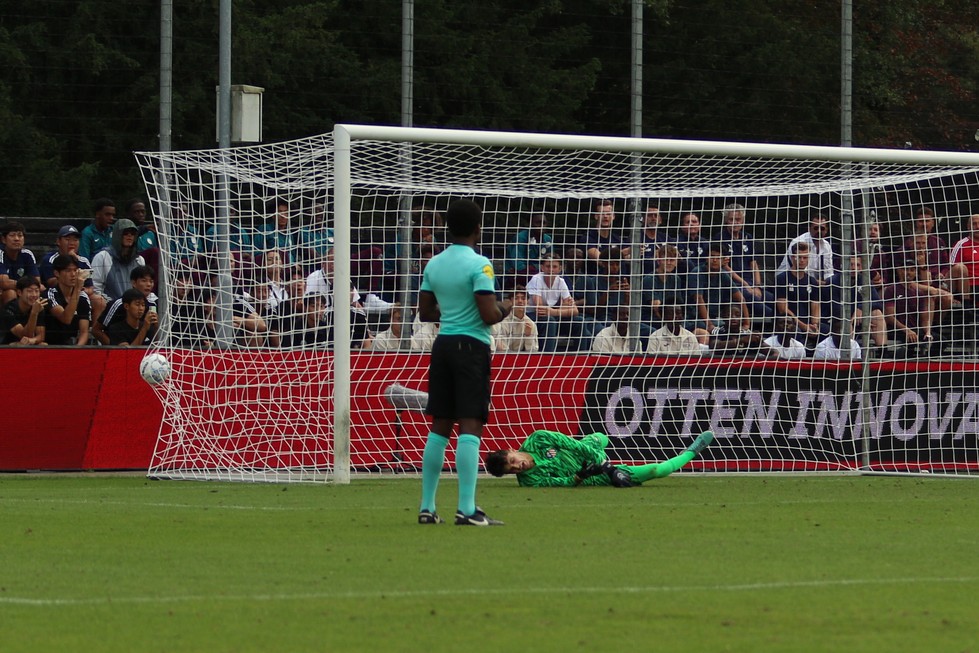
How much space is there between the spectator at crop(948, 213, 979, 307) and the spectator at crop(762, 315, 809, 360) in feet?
5.37

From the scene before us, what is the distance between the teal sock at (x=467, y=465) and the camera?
36.0 feet

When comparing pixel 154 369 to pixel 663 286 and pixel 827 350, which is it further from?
pixel 827 350

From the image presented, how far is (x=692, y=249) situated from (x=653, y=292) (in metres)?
0.60

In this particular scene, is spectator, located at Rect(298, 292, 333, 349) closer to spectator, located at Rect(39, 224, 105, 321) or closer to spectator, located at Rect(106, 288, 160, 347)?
spectator, located at Rect(106, 288, 160, 347)

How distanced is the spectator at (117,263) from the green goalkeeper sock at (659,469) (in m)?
6.67

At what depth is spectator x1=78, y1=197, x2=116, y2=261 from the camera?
64.8 feet

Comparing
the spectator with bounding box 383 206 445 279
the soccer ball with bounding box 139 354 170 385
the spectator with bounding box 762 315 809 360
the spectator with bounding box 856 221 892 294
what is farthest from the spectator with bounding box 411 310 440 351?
the spectator with bounding box 856 221 892 294

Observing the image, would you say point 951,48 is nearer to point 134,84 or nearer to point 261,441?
point 134,84

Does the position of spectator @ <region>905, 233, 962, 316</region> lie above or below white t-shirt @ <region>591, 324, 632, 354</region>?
above

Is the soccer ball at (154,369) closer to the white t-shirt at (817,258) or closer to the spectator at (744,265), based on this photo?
the spectator at (744,265)

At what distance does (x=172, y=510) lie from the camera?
12.6 metres

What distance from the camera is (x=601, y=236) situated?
60.8 feet

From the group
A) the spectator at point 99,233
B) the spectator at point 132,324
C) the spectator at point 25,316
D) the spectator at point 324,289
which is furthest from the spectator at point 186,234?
the spectator at point 99,233

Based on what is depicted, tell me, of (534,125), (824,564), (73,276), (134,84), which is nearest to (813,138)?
(534,125)
